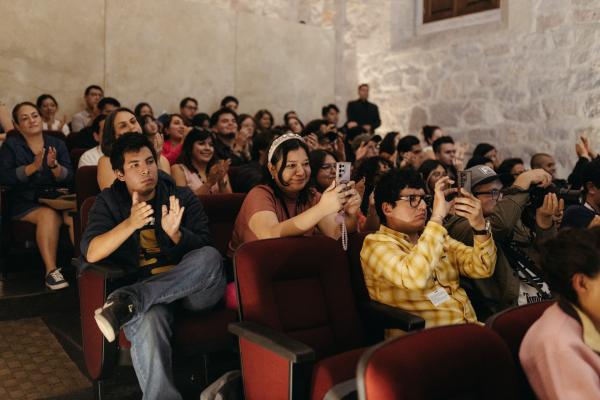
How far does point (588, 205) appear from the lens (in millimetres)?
3041

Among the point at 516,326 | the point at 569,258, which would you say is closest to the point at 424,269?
the point at 516,326

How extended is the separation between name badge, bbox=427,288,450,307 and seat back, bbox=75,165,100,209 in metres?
2.07

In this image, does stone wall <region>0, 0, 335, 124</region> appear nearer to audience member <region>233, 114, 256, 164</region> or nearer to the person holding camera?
audience member <region>233, 114, 256, 164</region>

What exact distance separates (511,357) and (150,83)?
6.12 metres

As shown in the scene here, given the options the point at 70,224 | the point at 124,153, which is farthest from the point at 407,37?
the point at 124,153

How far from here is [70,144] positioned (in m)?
5.25

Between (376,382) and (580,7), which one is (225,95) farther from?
(376,382)

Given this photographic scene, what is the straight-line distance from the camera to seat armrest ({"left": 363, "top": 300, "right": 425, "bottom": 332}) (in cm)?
210

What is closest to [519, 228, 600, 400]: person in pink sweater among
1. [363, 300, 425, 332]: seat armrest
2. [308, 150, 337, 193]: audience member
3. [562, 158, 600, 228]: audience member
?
[363, 300, 425, 332]: seat armrest

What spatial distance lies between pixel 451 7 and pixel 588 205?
555 centimetres

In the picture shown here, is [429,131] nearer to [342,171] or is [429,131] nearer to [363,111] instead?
[363,111]

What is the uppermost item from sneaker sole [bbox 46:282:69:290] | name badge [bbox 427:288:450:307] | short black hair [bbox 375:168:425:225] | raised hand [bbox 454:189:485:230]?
short black hair [bbox 375:168:425:225]

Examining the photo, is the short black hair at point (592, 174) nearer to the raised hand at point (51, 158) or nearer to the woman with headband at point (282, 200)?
the woman with headband at point (282, 200)

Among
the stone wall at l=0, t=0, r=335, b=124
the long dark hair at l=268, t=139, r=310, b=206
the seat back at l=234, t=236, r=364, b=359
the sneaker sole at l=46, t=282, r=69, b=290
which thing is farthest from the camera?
the stone wall at l=0, t=0, r=335, b=124
